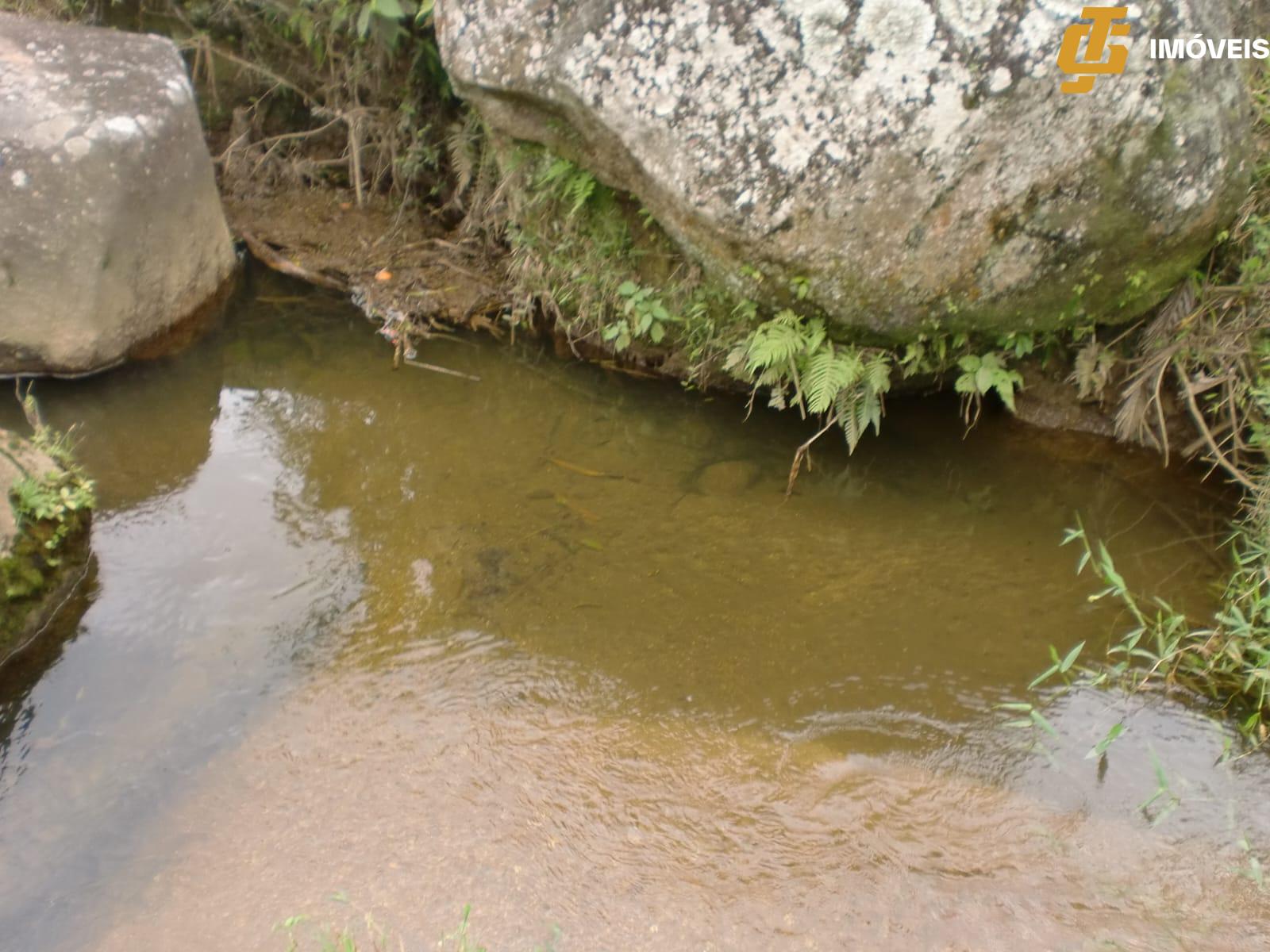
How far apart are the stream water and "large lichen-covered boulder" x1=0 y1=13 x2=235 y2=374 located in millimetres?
412

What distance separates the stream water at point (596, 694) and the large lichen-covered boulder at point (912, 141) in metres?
1.03

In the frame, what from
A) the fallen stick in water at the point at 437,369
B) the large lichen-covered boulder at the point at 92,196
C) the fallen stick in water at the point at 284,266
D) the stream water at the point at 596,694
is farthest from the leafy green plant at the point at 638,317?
the large lichen-covered boulder at the point at 92,196

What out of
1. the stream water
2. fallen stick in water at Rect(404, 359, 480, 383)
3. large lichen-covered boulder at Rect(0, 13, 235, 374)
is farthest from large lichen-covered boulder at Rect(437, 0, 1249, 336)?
large lichen-covered boulder at Rect(0, 13, 235, 374)

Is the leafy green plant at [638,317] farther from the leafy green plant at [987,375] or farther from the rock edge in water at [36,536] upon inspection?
the rock edge in water at [36,536]

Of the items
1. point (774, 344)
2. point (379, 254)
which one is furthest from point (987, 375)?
point (379, 254)

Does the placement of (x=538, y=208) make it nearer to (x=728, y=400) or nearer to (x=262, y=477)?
(x=728, y=400)

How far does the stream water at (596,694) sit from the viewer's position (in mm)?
2773

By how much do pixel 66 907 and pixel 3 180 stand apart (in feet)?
11.6

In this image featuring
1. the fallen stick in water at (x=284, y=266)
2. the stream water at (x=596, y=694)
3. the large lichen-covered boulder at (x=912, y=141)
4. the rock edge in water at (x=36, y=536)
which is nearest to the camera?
the stream water at (x=596, y=694)

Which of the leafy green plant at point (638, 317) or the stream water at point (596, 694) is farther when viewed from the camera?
the leafy green plant at point (638, 317)

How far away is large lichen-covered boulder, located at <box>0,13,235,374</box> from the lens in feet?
15.1

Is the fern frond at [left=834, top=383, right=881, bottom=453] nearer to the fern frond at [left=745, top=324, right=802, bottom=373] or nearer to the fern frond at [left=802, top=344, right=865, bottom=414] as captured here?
the fern frond at [left=802, top=344, right=865, bottom=414]

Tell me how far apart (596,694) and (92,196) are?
366cm

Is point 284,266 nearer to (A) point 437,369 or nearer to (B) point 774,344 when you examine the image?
(A) point 437,369
